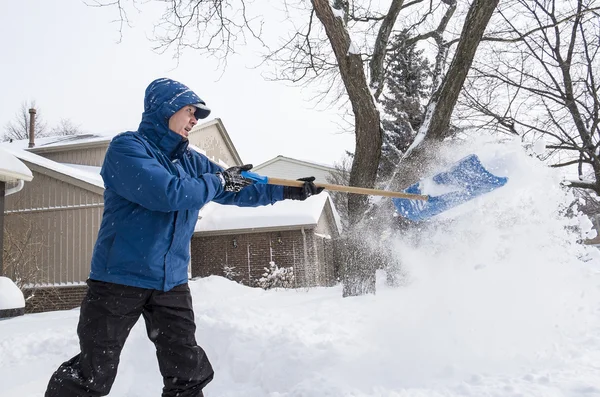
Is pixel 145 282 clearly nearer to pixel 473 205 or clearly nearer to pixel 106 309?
pixel 106 309

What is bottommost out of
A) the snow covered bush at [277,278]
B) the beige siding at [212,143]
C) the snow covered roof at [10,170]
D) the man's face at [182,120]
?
the snow covered bush at [277,278]

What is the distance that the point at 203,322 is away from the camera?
13.3 ft

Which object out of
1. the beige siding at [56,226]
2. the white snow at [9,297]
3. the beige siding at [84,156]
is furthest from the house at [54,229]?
the white snow at [9,297]

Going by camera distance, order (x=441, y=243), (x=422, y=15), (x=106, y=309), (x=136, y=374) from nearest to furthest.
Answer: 1. (x=106, y=309)
2. (x=136, y=374)
3. (x=441, y=243)
4. (x=422, y=15)

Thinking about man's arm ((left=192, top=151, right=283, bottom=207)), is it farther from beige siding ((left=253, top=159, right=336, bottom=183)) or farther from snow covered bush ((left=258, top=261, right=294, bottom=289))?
beige siding ((left=253, top=159, right=336, bottom=183))

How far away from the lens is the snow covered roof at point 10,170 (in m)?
7.40

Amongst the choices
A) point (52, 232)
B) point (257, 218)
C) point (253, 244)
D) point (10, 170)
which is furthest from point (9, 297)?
point (257, 218)

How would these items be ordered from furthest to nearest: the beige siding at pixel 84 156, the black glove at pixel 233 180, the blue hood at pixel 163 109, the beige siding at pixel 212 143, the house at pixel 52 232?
1. the beige siding at pixel 212 143
2. the beige siding at pixel 84 156
3. the house at pixel 52 232
4. the black glove at pixel 233 180
5. the blue hood at pixel 163 109

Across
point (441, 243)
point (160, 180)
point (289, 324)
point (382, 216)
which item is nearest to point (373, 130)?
point (382, 216)

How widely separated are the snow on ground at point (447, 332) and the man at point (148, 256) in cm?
76

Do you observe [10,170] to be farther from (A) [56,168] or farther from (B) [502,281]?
(B) [502,281]

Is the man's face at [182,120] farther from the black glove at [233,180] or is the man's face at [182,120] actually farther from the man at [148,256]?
the black glove at [233,180]

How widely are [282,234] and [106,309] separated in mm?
12709

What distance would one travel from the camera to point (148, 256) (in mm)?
2090
